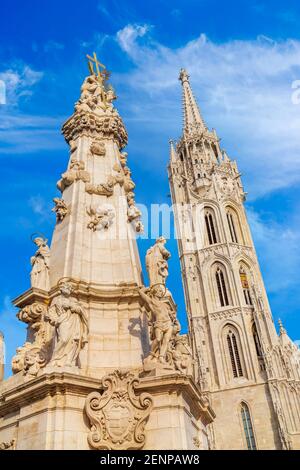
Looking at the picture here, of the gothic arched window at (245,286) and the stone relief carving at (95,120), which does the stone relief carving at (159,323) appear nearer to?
the stone relief carving at (95,120)

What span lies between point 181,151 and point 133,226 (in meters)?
60.3

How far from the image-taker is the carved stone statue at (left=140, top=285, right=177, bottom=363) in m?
7.91

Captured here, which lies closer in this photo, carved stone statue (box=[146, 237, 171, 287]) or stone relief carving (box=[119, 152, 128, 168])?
carved stone statue (box=[146, 237, 171, 287])

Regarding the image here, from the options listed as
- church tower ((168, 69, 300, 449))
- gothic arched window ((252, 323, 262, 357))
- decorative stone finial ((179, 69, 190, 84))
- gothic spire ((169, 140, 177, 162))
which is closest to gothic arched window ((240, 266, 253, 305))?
church tower ((168, 69, 300, 449))

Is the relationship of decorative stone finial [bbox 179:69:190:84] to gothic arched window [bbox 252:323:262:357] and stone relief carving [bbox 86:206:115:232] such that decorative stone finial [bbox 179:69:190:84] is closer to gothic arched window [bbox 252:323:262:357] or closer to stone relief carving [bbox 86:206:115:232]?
gothic arched window [bbox 252:323:262:357]

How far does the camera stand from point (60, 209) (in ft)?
35.7

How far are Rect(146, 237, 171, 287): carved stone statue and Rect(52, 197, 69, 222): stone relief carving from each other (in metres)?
2.66

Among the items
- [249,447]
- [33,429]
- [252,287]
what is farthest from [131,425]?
[252,287]

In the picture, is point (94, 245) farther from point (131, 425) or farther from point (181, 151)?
point (181, 151)

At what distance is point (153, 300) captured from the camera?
8367 mm

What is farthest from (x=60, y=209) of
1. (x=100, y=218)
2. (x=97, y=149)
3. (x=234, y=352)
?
(x=234, y=352)

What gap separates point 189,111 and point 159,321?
7030 centimetres

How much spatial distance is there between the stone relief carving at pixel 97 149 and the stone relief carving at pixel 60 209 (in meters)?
1.97

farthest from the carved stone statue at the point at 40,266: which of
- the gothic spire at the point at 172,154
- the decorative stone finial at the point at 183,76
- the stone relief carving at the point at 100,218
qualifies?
the decorative stone finial at the point at 183,76
